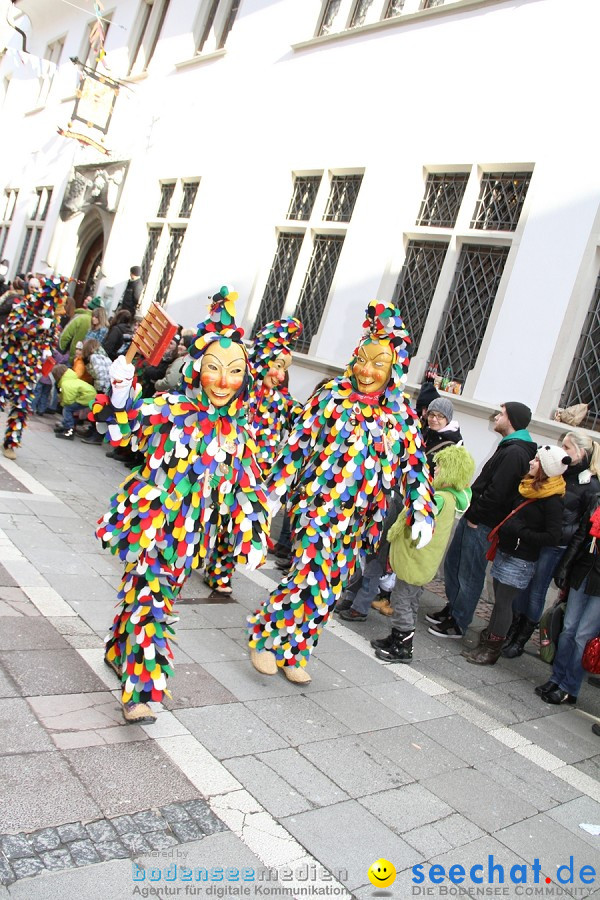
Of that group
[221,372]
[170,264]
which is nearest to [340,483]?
[221,372]

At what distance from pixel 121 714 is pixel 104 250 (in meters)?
14.0

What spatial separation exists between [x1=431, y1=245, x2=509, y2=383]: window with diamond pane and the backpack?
3.55 meters

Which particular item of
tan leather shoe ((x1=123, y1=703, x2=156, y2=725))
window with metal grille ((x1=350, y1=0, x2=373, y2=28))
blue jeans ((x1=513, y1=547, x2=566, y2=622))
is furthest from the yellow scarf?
window with metal grille ((x1=350, y1=0, x2=373, y2=28))

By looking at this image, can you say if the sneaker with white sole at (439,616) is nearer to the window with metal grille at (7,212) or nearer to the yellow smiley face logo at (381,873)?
the yellow smiley face logo at (381,873)

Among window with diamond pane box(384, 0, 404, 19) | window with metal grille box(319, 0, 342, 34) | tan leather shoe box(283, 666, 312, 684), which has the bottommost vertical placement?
tan leather shoe box(283, 666, 312, 684)

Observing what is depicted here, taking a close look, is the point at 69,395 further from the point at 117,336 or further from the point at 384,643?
the point at 384,643

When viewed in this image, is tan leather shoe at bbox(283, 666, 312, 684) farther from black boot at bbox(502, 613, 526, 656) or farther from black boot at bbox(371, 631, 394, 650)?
black boot at bbox(502, 613, 526, 656)

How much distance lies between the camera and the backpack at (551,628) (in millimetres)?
5547

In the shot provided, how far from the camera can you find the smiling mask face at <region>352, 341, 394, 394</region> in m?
4.51

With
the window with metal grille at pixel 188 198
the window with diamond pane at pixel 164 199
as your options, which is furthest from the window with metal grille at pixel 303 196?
the window with diamond pane at pixel 164 199

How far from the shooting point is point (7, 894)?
2.41 metres

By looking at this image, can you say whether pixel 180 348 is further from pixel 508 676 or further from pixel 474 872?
pixel 474 872

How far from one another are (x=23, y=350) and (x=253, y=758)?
5.77m

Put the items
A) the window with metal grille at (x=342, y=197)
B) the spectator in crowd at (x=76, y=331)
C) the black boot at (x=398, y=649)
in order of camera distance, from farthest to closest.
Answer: the spectator in crowd at (x=76, y=331) → the window with metal grille at (x=342, y=197) → the black boot at (x=398, y=649)
